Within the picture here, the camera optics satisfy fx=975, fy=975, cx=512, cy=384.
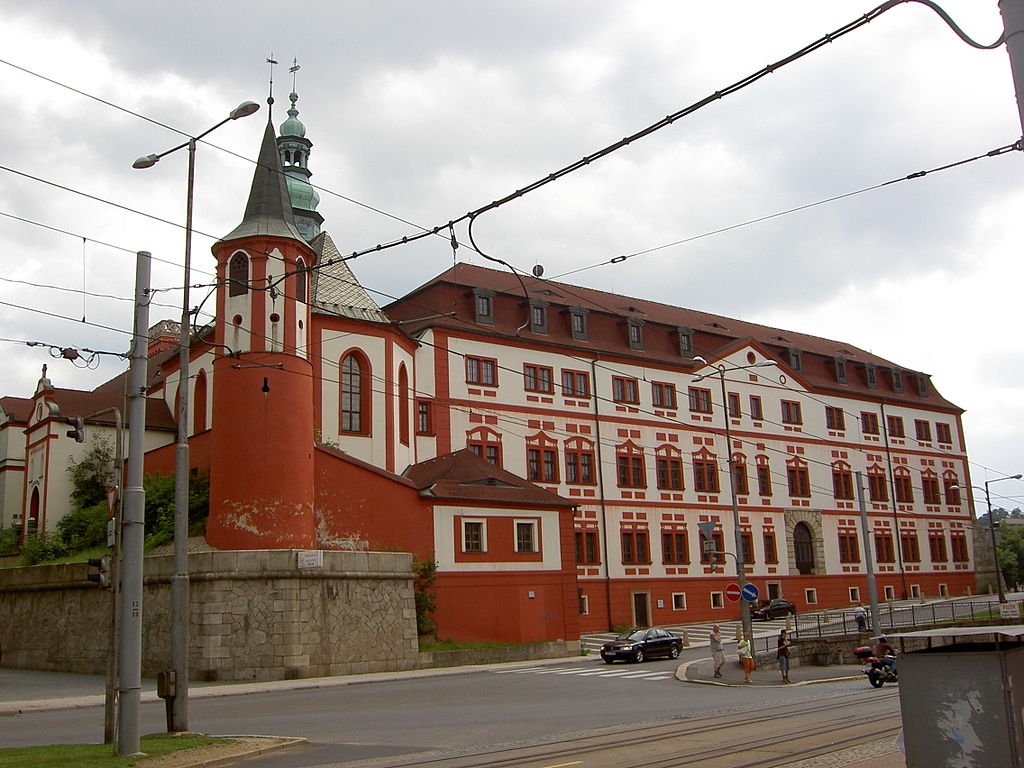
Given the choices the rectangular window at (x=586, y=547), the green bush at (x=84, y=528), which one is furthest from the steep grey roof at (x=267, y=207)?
the rectangular window at (x=586, y=547)

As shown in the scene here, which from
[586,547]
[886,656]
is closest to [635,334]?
[586,547]

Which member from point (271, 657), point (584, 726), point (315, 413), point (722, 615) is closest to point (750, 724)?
point (584, 726)

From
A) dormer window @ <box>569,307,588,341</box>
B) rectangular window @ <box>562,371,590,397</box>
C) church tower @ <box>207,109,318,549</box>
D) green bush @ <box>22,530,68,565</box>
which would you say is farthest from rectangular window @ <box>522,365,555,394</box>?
green bush @ <box>22,530,68,565</box>

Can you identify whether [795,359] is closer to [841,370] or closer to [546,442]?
[841,370]

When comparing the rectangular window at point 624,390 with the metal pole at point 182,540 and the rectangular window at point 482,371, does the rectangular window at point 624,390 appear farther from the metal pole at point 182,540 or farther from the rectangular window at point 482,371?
the metal pole at point 182,540

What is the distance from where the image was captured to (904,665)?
7949 millimetres

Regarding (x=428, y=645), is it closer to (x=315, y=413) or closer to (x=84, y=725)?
(x=315, y=413)

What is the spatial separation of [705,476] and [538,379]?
12.5 m

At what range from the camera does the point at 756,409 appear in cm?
5706

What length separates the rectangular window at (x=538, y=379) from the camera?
47469mm

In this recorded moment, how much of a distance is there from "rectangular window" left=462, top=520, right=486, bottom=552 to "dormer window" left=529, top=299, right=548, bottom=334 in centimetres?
1456

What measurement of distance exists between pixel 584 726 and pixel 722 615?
122 ft

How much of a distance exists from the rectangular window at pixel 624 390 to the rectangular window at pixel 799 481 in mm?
12238

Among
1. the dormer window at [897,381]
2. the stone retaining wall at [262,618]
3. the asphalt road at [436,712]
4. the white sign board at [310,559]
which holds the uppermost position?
the dormer window at [897,381]
